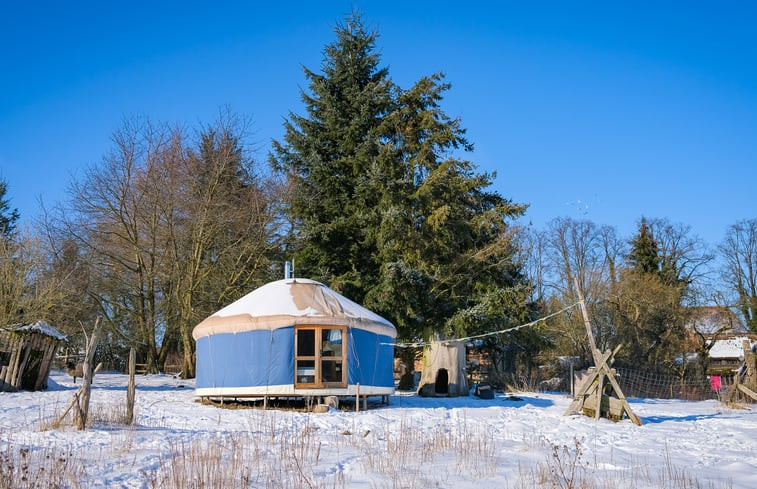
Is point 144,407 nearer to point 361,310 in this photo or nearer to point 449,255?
point 361,310

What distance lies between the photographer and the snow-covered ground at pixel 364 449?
5848 millimetres

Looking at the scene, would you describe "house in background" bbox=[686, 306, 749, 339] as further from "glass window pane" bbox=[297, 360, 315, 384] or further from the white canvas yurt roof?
"glass window pane" bbox=[297, 360, 315, 384]

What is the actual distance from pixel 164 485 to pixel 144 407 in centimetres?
709

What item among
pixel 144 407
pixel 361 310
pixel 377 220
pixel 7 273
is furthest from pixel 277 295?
pixel 7 273

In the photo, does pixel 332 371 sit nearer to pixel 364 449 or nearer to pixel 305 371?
pixel 305 371

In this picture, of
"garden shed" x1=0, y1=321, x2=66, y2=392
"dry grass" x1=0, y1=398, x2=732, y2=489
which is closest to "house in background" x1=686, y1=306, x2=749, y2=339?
"dry grass" x1=0, y1=398, x2=732, y2=489

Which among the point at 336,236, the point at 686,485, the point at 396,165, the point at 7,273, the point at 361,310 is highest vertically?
the point at 396,165

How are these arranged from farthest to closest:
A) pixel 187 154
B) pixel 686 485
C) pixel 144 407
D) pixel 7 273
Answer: pixel 187 154, pixel 7 273, pixel 144 407, pixel 686 485

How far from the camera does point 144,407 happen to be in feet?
39.1

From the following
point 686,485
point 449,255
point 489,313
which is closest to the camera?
point 686,485

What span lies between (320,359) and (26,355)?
6321mm

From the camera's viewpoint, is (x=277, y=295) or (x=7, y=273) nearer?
(x=277, y=295)

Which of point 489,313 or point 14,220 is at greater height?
point 14,220

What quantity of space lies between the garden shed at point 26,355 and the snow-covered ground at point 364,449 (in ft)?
3.29
